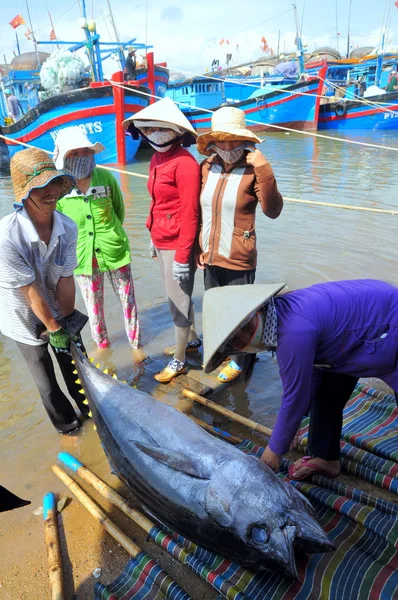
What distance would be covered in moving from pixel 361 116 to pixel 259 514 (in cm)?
2892

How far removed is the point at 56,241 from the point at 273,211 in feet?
5.39

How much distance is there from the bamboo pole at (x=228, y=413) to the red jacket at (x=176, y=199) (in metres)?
1.15

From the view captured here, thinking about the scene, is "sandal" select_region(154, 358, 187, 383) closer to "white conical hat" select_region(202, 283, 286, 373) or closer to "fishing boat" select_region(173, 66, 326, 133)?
"white conical hat" select_region(202, 283, 286, 373)

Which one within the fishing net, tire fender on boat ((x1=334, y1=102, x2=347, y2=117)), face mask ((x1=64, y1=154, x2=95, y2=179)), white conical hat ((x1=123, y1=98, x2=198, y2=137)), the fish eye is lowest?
the fish eye

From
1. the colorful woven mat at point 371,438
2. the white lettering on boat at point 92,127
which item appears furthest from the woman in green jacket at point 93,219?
the white lettering on boat at point 92,127

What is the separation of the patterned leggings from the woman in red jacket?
18.0 inches

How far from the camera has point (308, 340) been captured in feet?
6.28

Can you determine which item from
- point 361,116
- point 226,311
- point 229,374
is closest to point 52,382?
point 229,374

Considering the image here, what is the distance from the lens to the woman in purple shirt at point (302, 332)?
189 centimetres

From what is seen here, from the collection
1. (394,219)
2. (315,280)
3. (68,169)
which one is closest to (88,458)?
(68,169)

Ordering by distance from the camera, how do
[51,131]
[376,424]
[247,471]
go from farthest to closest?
[51,131] < [376,424] < [247,471]

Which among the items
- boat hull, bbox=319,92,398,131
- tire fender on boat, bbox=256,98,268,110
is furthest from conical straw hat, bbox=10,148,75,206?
boat hull, bbox=319,92,398,131

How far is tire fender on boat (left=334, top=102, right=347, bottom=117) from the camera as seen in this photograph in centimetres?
2616

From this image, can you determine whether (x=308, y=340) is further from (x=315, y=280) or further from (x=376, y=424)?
(x=315, y=280)
